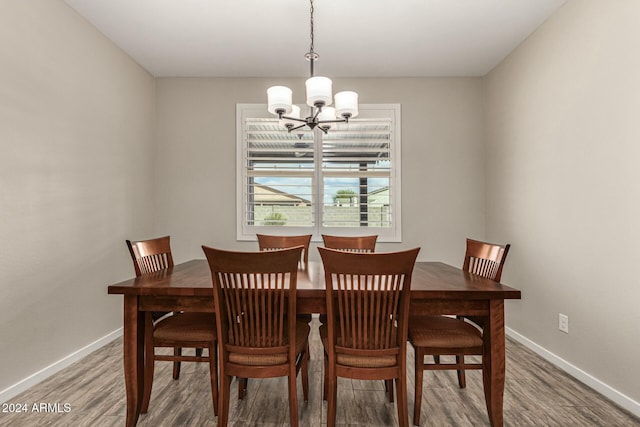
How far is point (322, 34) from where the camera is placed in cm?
285

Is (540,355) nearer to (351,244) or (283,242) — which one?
(351,244)

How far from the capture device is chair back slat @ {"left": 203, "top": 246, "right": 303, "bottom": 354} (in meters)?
1.48

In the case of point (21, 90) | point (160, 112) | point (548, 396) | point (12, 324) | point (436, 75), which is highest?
point (436, 75)

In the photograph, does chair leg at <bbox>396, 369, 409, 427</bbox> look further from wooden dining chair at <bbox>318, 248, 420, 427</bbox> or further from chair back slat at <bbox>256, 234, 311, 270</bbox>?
chair back slat at <bbox>256, 234, 311, 270</bbox>

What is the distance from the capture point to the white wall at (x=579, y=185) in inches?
78.2

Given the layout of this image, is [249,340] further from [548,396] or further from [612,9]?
[612,9]

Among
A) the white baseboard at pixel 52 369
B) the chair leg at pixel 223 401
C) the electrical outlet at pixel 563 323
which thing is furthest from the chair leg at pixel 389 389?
the white baseboard at pixel 52 369

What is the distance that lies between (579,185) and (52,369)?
3.96 meters

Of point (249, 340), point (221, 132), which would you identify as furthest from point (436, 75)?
point (249, 340)

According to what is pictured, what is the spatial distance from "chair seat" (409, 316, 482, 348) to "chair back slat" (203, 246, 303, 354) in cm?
69

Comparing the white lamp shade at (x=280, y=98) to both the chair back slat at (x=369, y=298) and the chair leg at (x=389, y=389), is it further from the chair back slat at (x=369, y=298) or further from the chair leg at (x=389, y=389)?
the chair leg at (x=389, y=389)

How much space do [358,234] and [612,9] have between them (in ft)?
8.66

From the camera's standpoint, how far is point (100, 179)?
287 cm

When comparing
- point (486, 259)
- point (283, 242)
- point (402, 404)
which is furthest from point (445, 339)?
point (283, 242)
